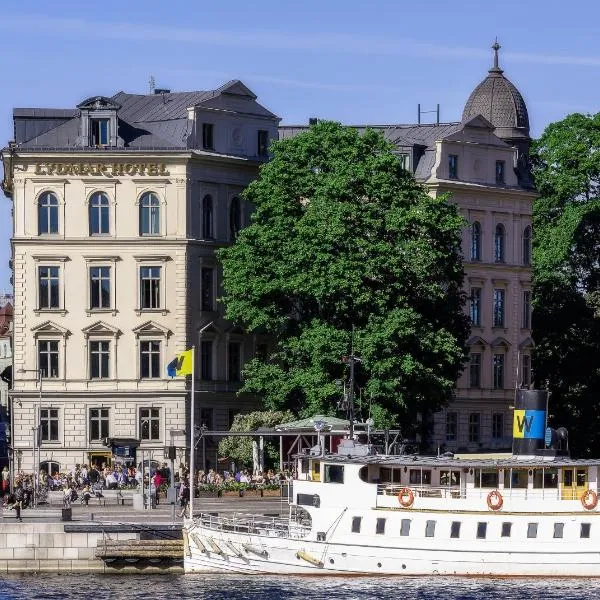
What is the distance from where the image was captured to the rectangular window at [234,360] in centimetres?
12462

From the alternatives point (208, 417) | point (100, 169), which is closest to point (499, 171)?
point (208, 417)

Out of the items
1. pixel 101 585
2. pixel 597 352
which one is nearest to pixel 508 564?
pixel 101 585

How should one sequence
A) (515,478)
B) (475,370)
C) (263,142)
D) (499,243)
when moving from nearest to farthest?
(515,478) < (263,142) < (475,370) < (499,243)

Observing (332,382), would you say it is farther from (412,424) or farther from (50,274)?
(50,274)

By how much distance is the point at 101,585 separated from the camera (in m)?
88.7

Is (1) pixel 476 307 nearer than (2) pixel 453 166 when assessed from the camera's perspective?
No

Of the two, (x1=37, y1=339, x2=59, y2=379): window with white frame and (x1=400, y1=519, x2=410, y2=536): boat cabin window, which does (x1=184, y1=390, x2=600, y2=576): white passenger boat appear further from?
(x1=37, y1=339, x2=59, y2=379): window with white frame

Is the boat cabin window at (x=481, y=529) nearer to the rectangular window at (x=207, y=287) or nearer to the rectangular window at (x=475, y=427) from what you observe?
the rectangular window at (x=207, y=287)

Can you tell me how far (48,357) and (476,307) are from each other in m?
24.2

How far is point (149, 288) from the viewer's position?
122 meters

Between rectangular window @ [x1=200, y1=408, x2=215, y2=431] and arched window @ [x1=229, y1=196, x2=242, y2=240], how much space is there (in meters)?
8.25

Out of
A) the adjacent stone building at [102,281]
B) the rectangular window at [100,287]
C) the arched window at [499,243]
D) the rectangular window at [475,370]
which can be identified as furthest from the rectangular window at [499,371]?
the rectangular window at [100,287]

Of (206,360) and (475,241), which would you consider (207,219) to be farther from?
(475,241)

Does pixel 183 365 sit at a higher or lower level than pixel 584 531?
higher
